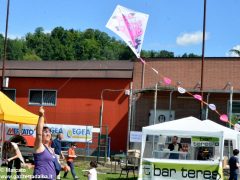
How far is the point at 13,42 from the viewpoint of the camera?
118 meters

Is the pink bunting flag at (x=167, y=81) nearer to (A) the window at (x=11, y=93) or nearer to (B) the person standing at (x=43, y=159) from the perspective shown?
(A) the window at (x=11, y=93)

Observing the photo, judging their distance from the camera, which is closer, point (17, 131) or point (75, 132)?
point (75, 132)

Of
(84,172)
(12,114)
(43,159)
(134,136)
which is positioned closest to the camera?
(43,159)

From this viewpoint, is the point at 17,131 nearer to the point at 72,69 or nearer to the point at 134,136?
the point at 72,69

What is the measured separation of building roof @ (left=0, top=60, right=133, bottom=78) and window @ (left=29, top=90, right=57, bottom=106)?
105 centimetres

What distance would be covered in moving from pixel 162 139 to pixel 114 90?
29.2 ft

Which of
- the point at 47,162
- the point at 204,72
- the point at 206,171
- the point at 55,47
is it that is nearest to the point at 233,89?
the point at 204,72

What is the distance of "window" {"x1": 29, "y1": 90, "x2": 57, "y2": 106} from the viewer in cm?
3281

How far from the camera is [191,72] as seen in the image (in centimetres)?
3014

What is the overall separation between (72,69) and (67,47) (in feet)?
244

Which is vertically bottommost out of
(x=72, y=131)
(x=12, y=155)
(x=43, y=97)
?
(x=12, y=155)

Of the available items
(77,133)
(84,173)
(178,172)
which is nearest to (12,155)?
(178,172)

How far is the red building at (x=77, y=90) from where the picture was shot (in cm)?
3111

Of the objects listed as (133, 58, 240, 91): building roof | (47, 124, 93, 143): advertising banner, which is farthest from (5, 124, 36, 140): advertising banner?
(133, 58, 240, 91): building roof
